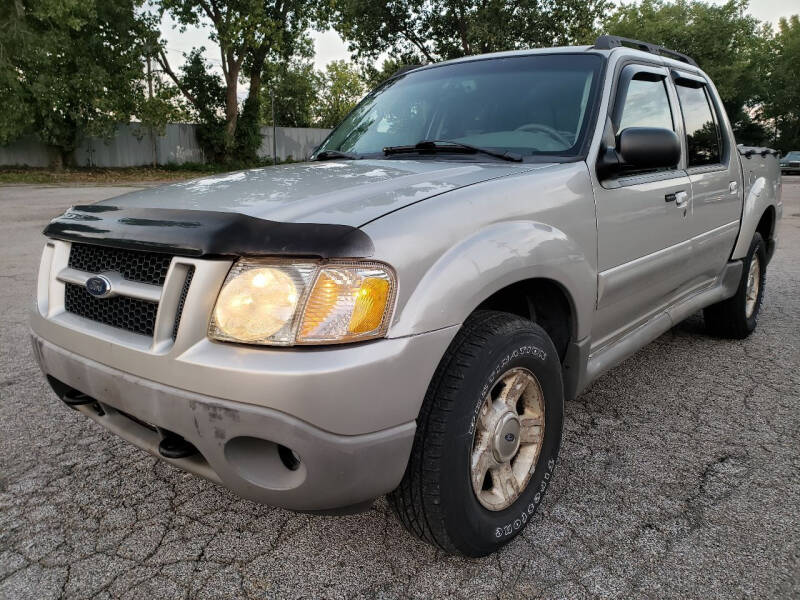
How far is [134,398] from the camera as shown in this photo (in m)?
1.72

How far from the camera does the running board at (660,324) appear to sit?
258 centimetres

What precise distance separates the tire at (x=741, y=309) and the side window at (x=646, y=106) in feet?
4.75

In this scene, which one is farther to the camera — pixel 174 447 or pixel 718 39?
pixel 718 39

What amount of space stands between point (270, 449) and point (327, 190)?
83 cm

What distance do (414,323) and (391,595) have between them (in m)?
0.87

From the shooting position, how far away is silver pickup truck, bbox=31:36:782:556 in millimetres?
1564

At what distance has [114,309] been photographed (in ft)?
6.11

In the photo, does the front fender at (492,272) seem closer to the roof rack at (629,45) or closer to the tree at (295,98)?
the roof rack at (629,45)

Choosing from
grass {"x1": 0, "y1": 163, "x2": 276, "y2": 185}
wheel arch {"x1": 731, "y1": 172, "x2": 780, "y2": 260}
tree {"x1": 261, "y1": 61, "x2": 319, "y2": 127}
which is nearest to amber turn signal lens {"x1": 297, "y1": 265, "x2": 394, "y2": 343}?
wheel arch {"x1": 731, "y1": 172, "x2": 780, "y2": 260}

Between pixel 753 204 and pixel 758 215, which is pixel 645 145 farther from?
pixel 758 215

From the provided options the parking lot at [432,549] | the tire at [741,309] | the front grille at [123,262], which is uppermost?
the front grille at [123,262]

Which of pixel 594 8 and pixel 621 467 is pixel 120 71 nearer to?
pixel 594 8

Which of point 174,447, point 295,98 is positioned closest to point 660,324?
point 174,447

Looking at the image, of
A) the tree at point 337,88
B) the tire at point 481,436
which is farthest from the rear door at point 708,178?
the tree at point 337,88
